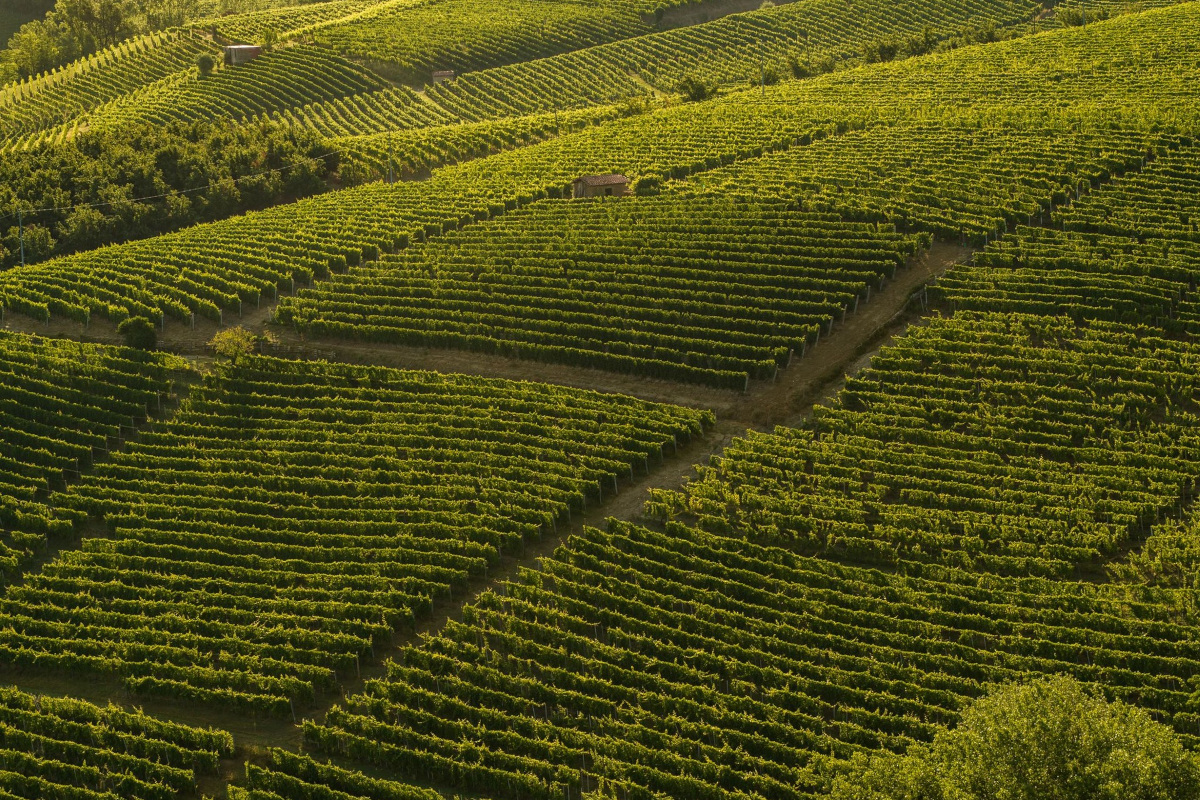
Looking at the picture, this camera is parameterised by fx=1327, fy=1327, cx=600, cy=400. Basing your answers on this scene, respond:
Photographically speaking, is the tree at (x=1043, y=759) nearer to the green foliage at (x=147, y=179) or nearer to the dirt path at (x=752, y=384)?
the dirt path at (x=752, y=384)

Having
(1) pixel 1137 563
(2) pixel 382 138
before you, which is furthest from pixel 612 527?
(2) pixel 382 138

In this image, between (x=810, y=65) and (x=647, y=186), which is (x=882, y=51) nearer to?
(x=810, y=65)

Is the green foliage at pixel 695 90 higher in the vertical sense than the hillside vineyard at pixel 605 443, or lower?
higher

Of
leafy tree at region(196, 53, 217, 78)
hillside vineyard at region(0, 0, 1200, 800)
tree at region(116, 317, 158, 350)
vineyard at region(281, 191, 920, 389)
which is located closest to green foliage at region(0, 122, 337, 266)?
hillside vineyard at region(0, 0, 1200, 800)

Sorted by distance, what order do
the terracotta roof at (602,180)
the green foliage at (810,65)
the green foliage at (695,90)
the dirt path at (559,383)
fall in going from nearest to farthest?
1. the dirt path at (559,383)
2. the terracotta roof at (602,180)
3. the green foliage at (695,90)
4. the green foliage at (810,65)

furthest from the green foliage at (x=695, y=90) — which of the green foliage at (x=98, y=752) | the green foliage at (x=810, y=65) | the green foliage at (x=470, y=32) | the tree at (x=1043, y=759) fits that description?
the tree at (x=1043, y=759)

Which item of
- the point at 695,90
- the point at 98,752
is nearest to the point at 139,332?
the point at 98,752

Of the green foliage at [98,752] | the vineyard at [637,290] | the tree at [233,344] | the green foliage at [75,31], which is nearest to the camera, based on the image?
the green foliage at [98,752]

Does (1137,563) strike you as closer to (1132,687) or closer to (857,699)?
(1132,687)
